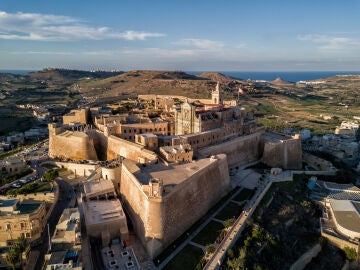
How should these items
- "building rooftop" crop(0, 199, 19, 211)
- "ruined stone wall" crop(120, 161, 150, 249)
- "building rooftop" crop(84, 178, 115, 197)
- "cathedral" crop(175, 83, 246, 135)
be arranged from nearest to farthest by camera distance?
"building rooftop" crop(0, 199, 19, 211)
"ruined stone wall" crop(120, 161, 150, 249)
"building rooftop" crop(84, 178, 115, 197)
"cathedral" crop(175, 83, 246, 135)

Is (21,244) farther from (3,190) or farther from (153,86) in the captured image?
(153,86)

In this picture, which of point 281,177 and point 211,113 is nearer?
point 281,177

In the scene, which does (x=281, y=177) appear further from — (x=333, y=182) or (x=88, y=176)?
(x=88, y=176)

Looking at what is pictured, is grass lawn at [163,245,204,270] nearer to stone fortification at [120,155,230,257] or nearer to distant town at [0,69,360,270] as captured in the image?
distant town at [0,69,360,270]

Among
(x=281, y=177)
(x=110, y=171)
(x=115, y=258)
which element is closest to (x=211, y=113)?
(x=281, y=177)

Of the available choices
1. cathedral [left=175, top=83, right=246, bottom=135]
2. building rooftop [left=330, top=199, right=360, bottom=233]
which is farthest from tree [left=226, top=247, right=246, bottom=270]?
cathedral [left=175, top=83, right=246, bottom=135]

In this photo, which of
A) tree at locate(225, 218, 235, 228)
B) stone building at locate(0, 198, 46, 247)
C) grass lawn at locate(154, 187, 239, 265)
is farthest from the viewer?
tree at locate(225, 218, 235, 228)
